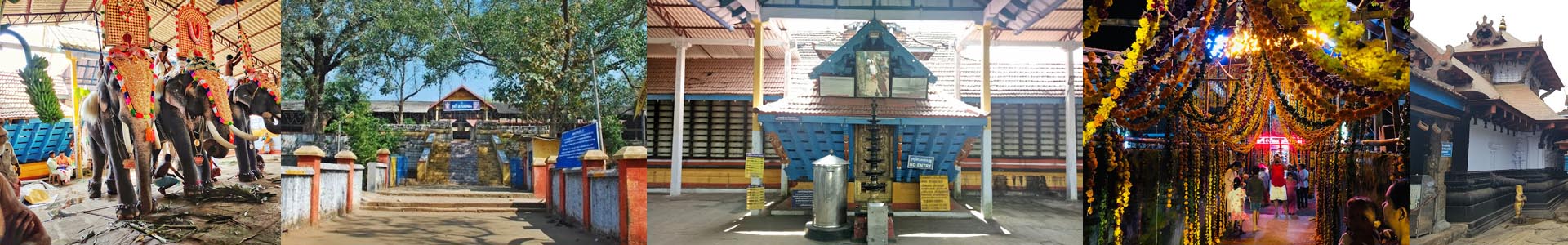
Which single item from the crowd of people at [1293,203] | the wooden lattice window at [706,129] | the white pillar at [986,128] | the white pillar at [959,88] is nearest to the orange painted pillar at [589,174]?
the wooden lattice window at [706,129]

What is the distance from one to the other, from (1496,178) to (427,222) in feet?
15.6

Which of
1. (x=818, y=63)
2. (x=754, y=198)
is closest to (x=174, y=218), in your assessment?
(x=754, y=198)

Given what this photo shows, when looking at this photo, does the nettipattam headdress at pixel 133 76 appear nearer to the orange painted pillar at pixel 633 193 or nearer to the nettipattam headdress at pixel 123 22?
the nettipattam headdress at pixel 123 22

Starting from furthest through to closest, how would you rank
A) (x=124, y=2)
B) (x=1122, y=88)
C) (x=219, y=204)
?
(x=219, y=204) < (x=124, y=2) < (x=1122, y=88)

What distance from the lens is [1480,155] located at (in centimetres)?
380

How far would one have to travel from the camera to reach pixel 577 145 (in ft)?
12.6

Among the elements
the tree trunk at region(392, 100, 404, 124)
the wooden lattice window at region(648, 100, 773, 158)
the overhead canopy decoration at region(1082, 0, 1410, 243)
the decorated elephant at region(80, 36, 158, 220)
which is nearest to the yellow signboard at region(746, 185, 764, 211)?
the wooden lattice window at region(648, 100, 773, 158)

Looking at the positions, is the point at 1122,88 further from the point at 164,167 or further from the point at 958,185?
the point at 164,167

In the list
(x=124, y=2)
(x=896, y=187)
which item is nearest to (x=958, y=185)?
(x=896, y=187)

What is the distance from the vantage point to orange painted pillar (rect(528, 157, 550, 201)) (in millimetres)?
3932

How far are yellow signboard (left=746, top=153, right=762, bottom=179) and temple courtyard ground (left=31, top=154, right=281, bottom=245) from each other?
236 cm

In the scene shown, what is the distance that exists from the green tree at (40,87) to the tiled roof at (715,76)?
2612 millimetres

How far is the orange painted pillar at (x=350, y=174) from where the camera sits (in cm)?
405

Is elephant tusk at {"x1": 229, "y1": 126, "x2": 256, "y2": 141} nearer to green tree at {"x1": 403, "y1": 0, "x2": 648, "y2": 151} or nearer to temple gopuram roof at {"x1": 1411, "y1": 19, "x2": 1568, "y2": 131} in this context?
green tree at {"x1": 403, "y1": 0, "x2": 648, "y2": 151}
